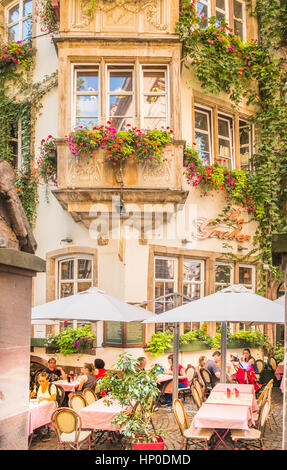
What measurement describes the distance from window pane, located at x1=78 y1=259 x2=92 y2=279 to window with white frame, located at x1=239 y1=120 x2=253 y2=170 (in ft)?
17.4

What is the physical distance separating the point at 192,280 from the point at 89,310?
5.43 metres

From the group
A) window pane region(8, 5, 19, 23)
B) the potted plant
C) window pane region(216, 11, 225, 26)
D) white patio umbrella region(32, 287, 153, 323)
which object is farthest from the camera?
window pane region(8, 5, 19, 23)

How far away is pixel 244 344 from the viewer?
14.0 m

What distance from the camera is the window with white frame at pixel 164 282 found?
12.9 meters

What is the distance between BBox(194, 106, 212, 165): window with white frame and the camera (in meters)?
14.1

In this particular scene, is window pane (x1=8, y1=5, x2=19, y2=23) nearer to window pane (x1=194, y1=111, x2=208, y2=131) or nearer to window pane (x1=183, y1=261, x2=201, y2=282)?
window pane (x1=194, y1=111, x2=208, y2=131)

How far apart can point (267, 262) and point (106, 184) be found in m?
5.35

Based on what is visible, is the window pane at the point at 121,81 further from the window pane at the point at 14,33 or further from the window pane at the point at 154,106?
the window pane at the point at 14,33

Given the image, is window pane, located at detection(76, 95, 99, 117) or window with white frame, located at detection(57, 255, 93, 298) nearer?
window pane, located at detection(76, 95, 99, 117)

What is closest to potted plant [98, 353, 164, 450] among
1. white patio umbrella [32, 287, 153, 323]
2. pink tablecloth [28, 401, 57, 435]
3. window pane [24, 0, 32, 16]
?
pink tablecloth [28, 401, 57, 435]

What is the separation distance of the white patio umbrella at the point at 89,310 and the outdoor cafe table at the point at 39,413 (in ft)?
4.51

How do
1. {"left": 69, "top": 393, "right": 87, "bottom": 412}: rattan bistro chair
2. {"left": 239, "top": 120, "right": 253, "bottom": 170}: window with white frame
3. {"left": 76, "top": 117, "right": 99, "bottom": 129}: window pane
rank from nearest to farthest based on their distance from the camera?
Answer: {"left": 69, "top": 393, "right": 87, "bottom": 412}: rattan bistro chair
{"left": 76, "top": 117, "right": 99, "bottom": 129}: window pane
{"left": 239, "top": 120, "right": 253, "bottom": 170}: window with white frame

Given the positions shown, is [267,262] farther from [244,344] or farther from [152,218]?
[152,218]
